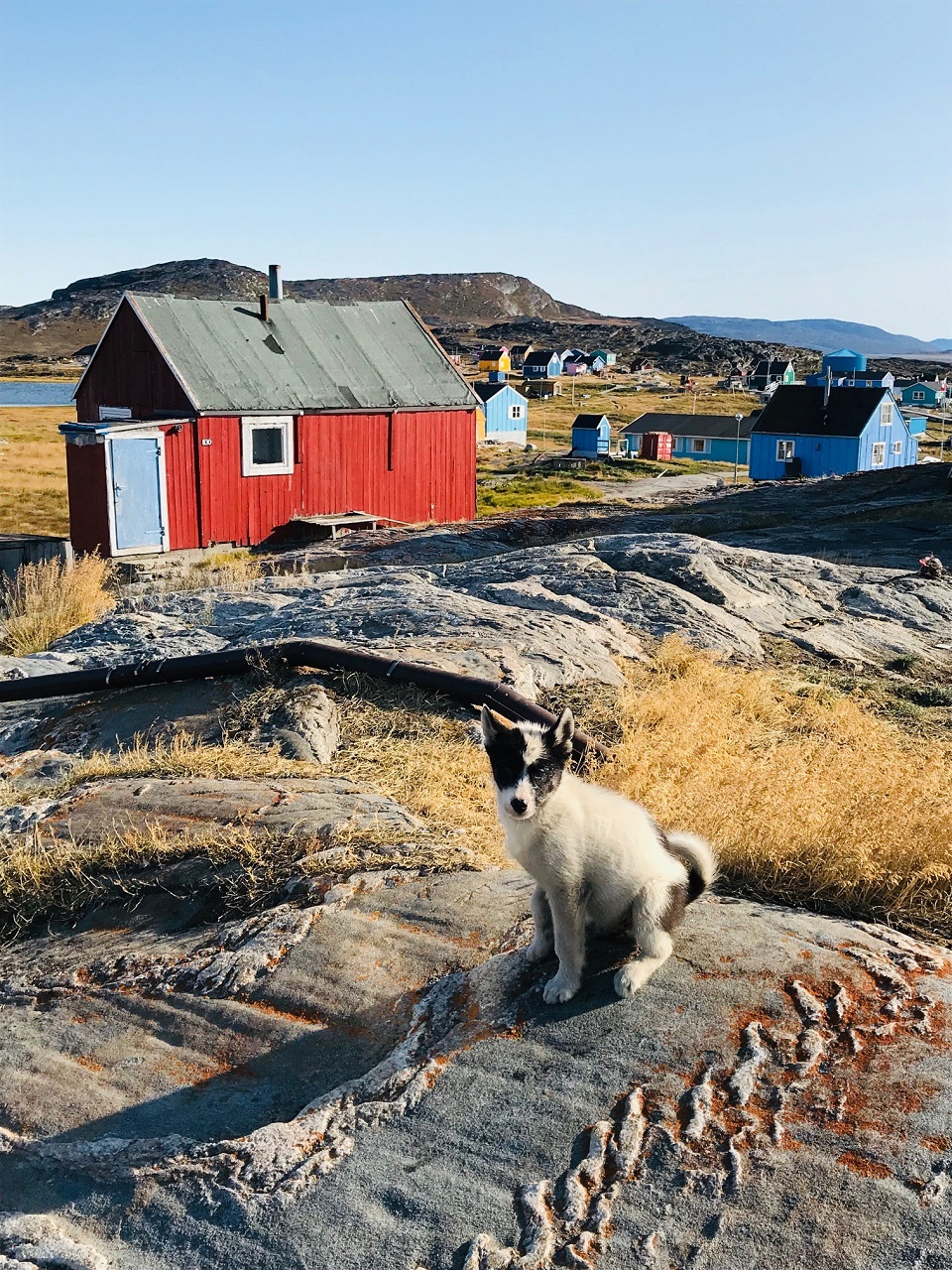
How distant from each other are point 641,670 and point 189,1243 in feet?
25.8

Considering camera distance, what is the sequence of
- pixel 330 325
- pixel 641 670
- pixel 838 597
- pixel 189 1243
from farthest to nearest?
pixel 330 325
pixel 838 597
pixel 641 670
pixel 189 1243

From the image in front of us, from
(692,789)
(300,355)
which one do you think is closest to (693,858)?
(692,789)

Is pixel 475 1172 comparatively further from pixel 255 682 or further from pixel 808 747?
pixel 255 682

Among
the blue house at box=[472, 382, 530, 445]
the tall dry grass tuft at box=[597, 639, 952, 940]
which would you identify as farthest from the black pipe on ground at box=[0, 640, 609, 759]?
the blue house at box=[472, 382, 530, 445]

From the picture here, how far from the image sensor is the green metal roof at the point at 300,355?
1030 inches

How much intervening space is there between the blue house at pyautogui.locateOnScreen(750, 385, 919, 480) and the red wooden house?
33698mm

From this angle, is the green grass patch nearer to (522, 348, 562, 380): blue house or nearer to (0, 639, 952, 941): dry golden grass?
(0, 639, 952, 941): dry golden grass

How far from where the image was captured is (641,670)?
Answer: 10977mm

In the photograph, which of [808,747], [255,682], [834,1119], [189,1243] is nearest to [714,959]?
[834,1119]

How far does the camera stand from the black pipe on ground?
29.4 feet

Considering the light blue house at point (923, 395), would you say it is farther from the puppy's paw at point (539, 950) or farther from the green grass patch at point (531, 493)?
the puppy's paw at point (539, 950)

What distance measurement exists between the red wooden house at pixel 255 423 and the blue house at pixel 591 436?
47879mm

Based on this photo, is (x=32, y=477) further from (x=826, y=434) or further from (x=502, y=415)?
(x=502, y=415)

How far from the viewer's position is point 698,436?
8138 centimetres
